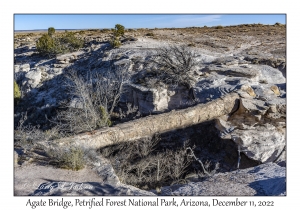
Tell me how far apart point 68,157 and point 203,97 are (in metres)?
6.13

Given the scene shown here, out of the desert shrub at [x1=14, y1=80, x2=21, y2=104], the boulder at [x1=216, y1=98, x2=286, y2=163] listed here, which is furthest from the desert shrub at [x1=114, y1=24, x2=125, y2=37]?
the boulder at [x1=216, y1=98, x2=286, y2=163]

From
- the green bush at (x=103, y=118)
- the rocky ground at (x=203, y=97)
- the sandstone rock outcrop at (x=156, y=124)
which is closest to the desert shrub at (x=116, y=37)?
the rocky ground at (x=203, y=97)

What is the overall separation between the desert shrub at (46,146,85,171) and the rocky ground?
16 centimetres

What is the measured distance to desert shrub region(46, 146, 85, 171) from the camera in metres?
5.68

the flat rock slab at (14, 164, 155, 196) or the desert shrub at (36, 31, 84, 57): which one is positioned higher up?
the desert shrub at (36, 31, 84, 57)

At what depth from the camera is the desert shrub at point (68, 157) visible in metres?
5.68

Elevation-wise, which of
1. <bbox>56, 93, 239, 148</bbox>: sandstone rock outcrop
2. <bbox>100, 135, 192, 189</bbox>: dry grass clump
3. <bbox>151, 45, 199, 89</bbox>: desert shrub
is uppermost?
<bbox>151, 45, 199, 89</bbox>: desert shrub

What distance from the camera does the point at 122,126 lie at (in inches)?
307

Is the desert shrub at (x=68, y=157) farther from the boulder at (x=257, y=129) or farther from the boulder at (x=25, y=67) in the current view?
the boulder at (x=25, y=67)

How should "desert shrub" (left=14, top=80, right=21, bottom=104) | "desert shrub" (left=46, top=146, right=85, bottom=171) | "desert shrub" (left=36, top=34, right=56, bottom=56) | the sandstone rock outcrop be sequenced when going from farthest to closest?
"desert shrub" (left=36, top=34, right=56, bottom=56)
"desert shrub" (left=14, top=80, right=21, bottom=104)
the sandstone rock outcrop
"desert shrub" (left=46, top=146, right=85, bottom=171)

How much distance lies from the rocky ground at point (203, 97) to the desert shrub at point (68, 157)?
6.2 inches

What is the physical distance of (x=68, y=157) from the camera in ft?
18.7

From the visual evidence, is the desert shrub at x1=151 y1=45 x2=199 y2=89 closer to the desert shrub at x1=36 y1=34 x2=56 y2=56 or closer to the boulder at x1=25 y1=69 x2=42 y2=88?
the boulder at x1=25 y1=69 x2=42 y2=88

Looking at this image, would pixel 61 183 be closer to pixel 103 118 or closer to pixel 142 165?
pixel 142 165
